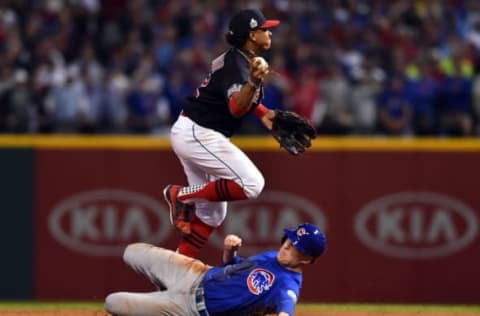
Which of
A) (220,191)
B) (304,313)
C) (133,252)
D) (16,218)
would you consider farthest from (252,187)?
(16,218)

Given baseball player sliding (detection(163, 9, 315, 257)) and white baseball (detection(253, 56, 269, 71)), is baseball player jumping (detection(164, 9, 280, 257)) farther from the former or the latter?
white baseball (detection(253, 56, 269, 71))

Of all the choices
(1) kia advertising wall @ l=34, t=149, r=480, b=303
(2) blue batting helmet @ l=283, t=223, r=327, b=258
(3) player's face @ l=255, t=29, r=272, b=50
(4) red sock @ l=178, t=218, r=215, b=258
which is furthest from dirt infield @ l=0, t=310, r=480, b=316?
(1) kia advertising wall @ l=34, t=149, r=480, b=303

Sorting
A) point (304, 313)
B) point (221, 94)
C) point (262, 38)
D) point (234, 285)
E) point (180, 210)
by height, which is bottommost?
point (304, 313)

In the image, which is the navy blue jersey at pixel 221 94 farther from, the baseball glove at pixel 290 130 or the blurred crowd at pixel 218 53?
the blurred crowd at pixel 218 53

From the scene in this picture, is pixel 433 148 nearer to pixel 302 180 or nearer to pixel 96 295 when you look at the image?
pixel 302 180

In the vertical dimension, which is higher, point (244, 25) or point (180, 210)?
point (244, 25)

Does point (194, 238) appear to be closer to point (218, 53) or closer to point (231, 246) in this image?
point (231, 246)

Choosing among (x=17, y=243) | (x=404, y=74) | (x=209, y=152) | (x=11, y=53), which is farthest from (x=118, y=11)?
(x=209, y=152)

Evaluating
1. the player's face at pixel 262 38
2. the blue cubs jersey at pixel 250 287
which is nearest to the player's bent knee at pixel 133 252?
the blue cubs jersey at pixel 250 287
